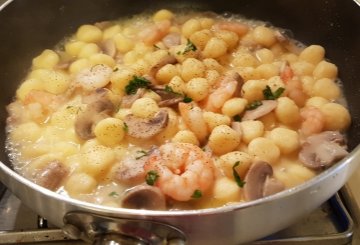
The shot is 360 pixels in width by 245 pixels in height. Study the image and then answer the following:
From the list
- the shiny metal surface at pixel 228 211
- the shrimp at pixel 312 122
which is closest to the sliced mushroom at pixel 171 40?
the shrimp at pixel 312 122

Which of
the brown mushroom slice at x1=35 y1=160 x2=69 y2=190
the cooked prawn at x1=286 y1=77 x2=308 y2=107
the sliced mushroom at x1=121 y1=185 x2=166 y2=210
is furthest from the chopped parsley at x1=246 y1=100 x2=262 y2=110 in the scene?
the brown mushroom slice at x1=35 y1=160 x2=69 y2=190

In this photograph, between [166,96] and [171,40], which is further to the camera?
[171,40]

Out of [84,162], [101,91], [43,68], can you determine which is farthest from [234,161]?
[43,68]

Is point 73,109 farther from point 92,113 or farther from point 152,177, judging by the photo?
point 152,177

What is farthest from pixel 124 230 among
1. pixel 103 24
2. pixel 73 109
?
pixel 103 24

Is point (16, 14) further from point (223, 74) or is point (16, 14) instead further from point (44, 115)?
point (223, 74)

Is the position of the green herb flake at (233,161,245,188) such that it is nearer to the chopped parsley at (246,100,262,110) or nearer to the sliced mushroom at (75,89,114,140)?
the chopped parsley at (246,100,262,110)
